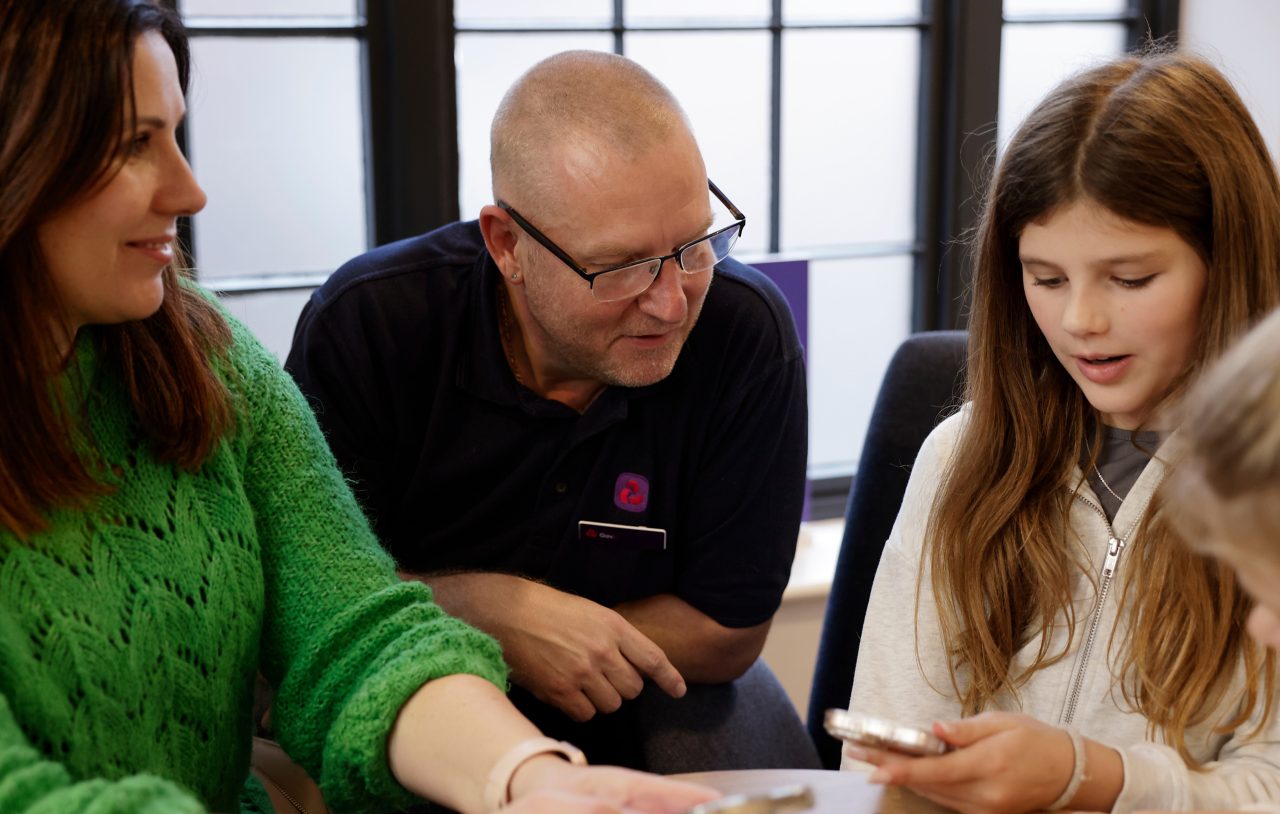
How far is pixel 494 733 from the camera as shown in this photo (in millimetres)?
1314

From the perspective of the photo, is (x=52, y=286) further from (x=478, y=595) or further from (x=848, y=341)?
(x=848, y=341)

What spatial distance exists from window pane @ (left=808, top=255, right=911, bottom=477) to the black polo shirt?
1234 millimetres

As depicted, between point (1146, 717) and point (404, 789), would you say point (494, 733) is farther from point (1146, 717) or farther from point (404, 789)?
point (1146, 717)

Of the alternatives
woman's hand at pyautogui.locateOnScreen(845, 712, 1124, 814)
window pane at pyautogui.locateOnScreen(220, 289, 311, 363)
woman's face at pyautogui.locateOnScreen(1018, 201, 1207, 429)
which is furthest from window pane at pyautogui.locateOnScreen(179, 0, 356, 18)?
woman's hand at pyautogui.locateOnScreen(845, 712, 1124, 814)

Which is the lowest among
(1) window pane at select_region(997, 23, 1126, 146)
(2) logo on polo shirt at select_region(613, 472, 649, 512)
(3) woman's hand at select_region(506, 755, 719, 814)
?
(3) woman's hand at select_region(506, 755, 719, 814)

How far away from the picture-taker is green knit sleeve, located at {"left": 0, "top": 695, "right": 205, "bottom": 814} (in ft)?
3.45

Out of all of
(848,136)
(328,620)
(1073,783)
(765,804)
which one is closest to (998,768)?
(1073,783)

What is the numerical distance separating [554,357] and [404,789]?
Answer: 2.29 ft

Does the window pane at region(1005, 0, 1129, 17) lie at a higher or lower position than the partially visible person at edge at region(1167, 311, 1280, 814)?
higher

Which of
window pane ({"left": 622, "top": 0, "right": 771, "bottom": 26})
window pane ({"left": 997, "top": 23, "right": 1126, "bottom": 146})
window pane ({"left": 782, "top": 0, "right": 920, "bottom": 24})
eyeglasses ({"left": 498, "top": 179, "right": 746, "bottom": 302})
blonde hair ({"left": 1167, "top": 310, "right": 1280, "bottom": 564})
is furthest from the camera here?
window pane ({"left": 997, "top": 23, "right": 1126, "bottom": 146})

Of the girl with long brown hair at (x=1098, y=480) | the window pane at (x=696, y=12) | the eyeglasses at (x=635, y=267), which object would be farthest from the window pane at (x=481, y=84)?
the girl with long brown hair at (x=1098, y=480)

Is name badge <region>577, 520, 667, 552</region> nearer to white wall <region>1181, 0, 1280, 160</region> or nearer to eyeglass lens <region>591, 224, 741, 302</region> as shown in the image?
eyeglass lens <region>591, 224, 741, 302</region>

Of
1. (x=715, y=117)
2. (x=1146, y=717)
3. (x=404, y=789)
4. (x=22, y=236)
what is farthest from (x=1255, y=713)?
(x=715, y=117)

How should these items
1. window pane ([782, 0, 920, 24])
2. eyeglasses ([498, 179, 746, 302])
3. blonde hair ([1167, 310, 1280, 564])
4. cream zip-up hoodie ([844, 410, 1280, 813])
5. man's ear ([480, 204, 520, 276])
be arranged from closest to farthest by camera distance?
blonde hair ([1167, 310, 1280, 564])
cream zip-up hoodie ([844, 410, 1280, 813])
eyeglasses ([498, 179, 746, 302])
man's ear ([480, 204, 520, 276])
window pane ([782, 0, 920, 24])
